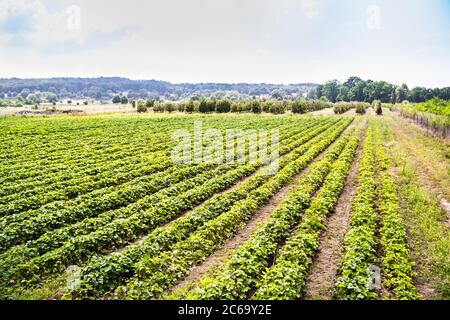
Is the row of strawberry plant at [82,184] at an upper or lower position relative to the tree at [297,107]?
lower

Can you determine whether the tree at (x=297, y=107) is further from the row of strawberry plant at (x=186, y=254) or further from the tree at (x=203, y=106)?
the row of strawberry plant at (x=186, y=254)

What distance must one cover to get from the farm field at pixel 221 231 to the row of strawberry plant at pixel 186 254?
0.04 meters

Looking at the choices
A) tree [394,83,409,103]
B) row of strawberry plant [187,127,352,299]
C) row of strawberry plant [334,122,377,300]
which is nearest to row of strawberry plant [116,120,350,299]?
row of strawberry plant [187,127,352,299]

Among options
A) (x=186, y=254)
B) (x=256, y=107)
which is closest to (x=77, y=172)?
(x=186, y=254)

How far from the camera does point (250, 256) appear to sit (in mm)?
9836

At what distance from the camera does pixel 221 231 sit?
11992 mm

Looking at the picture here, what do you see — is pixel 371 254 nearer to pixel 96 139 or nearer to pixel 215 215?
pixel 215 215

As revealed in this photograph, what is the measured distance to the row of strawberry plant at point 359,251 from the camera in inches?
328

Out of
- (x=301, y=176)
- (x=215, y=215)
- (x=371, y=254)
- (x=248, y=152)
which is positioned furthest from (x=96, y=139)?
(x=371, y=254)

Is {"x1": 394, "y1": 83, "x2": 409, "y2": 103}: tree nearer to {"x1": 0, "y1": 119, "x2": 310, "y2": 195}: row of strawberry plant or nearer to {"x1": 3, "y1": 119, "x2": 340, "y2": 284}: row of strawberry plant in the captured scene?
{"x1": 0, "y1": 119, "x2": 310, "y2": 195}: row of strawberry plant

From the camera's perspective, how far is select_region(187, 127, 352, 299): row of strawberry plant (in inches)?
323

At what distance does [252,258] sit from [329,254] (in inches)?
106

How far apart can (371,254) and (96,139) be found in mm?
30393

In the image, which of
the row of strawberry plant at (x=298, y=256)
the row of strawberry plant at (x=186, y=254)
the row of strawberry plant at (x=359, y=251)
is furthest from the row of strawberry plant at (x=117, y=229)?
Result: the row of strawberry plant at (x=359, y=251)
